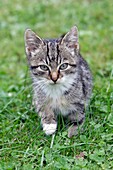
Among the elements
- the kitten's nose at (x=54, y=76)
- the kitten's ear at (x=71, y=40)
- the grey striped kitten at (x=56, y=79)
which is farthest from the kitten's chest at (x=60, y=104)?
the kitten's ear at (x=71, y=40)

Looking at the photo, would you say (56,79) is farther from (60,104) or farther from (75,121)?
(75,121)

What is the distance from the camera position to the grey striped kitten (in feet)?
17.1

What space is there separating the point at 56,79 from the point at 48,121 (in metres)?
0.54

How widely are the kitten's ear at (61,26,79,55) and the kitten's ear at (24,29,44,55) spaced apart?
240 mm

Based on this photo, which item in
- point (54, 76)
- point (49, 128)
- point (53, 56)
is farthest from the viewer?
point (49, 128)

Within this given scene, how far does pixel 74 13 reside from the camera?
31.2 feet

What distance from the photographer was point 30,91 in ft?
20.7

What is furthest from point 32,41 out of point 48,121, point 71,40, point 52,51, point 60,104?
point 48,121

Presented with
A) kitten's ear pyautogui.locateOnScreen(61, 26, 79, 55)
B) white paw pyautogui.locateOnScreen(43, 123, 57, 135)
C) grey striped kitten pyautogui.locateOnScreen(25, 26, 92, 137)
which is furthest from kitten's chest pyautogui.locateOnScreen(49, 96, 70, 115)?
kitten's ear pyautogui.locateOnScreen(61, 26, 79, 55)

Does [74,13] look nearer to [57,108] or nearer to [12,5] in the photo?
[12,5]

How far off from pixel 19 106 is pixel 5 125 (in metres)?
0.55

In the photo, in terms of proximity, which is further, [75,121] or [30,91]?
[30,91]

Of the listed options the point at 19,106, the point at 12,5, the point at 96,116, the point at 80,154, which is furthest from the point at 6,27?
the point at 80,154

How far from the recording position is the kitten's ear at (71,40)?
17.6 feet
